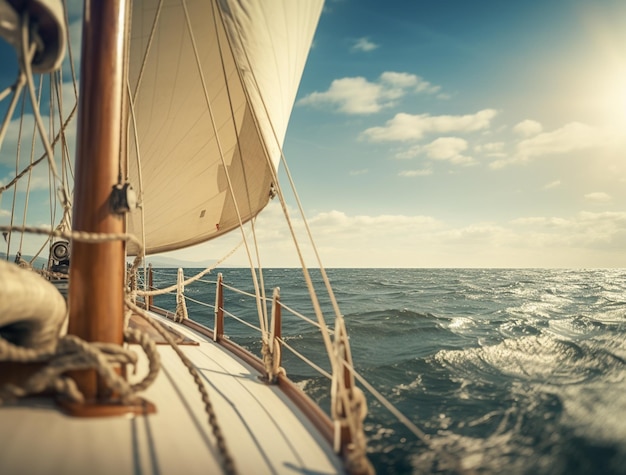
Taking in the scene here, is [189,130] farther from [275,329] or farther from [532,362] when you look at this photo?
[532,362]

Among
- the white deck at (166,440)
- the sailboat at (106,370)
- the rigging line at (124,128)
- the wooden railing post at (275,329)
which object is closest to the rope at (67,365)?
the sailboat at (106,370)

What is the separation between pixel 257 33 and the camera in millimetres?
3158

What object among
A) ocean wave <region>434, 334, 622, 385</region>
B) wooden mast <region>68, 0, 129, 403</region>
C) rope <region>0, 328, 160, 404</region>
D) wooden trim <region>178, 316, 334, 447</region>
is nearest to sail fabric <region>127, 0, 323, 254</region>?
wooden trim <region>178, 316, 334, 447</region>

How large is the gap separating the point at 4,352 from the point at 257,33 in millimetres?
3056

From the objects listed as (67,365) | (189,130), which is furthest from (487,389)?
(189,130)

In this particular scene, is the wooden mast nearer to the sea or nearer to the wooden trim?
the wooden trim

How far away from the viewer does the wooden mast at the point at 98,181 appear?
5.46ft

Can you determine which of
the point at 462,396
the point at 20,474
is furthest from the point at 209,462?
the point at 462,396

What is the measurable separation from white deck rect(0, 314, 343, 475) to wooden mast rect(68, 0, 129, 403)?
22 centimetres

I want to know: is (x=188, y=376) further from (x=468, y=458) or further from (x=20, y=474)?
(x=468, y=458)

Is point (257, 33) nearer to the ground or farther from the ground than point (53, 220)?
farther from the ground

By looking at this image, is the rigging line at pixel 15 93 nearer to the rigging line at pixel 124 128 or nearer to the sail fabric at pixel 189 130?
the rigging line at pixel 124 128

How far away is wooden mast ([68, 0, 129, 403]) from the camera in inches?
65.5

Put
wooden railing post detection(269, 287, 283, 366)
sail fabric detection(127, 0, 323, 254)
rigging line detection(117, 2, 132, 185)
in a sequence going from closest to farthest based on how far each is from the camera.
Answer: rigging line detection(117, 2, 132, 185), wooden railing post detection(269, 287, 283, 366), sail fabric detection(127, 0, 323, 254)
